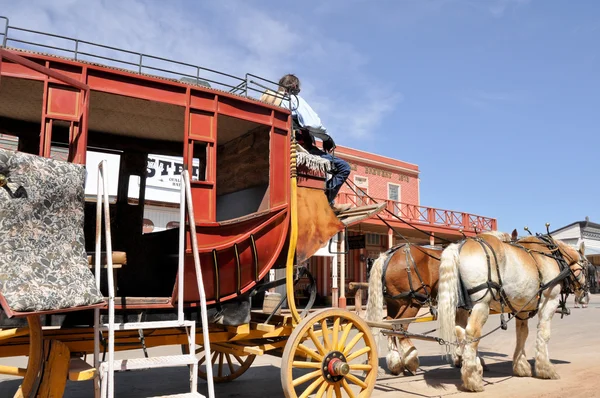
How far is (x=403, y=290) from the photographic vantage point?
742 cm

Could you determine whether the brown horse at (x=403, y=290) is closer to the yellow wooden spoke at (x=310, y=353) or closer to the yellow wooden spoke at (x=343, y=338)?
the yellow wooden spoke at (x=343, y=338)

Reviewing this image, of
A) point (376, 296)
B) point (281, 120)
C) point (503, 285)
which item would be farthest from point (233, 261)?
point (503, 285)

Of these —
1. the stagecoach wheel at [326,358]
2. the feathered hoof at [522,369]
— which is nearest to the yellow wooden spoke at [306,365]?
the stagecoach wheel at [326,358]

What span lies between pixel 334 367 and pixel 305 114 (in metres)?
2.82

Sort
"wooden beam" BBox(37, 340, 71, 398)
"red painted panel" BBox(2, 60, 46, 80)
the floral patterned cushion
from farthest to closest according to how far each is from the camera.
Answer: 1. "red painted panel" BBox(2, 60, 46, 80)
2. "wooden beam" BBox(37, 340, 71, 398)
3. the floral patterned cushion

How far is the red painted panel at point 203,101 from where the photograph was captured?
4.57 metres

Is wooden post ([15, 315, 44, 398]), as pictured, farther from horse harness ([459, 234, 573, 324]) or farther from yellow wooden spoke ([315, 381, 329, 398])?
horse harness ([459, 234, 573, 324])

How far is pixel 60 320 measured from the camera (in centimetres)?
402

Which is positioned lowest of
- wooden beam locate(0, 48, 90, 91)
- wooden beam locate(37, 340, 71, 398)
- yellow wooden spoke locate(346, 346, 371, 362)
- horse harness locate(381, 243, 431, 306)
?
yellow wooden spoke locate(346, 346, 371, 362)

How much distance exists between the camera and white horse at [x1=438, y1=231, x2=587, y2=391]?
20.1 ft

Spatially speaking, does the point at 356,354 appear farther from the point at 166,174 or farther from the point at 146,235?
the point at 166,174

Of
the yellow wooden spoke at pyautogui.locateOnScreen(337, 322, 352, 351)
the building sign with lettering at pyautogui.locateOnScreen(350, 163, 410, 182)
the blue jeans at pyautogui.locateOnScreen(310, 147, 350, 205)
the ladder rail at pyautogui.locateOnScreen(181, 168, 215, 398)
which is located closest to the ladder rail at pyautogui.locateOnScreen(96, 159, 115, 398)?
the ladder rail at pyautogui.locateOnScreen(181, 168, 215, 398)

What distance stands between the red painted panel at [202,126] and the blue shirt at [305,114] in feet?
3.84

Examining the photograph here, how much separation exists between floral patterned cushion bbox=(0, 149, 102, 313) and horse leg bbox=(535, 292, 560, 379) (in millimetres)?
5966
